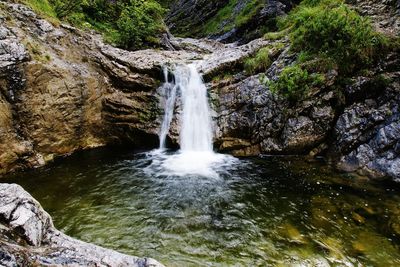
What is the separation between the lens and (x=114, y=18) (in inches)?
693

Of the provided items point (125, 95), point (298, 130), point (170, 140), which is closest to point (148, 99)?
point (125, 95)

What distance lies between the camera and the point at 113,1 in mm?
18359

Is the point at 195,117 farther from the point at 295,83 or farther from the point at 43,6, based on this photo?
the point at 43,6

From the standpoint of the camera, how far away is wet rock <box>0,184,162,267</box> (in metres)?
3.43

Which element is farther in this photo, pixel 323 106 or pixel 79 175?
pixel 323 106

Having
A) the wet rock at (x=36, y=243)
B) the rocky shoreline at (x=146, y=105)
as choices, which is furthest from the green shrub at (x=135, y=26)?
the wet rock at (x=36, y=243)

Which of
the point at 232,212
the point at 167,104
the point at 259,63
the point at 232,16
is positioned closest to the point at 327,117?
the point at 259,63

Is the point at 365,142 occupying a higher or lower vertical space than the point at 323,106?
lower

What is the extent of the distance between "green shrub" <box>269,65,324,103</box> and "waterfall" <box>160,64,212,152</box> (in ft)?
8.87

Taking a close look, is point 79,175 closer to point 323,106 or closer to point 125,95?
point 125,95

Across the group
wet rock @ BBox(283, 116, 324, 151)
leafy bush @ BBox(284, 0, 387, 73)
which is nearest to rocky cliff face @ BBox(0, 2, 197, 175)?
wet rock @ BBox(283, 116, 324, 151)

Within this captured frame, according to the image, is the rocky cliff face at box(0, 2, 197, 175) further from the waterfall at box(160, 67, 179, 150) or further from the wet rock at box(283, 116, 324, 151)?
the wet rock at box(283, 116, 324, 151)

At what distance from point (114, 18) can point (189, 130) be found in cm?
966

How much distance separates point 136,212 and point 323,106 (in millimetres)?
6975
